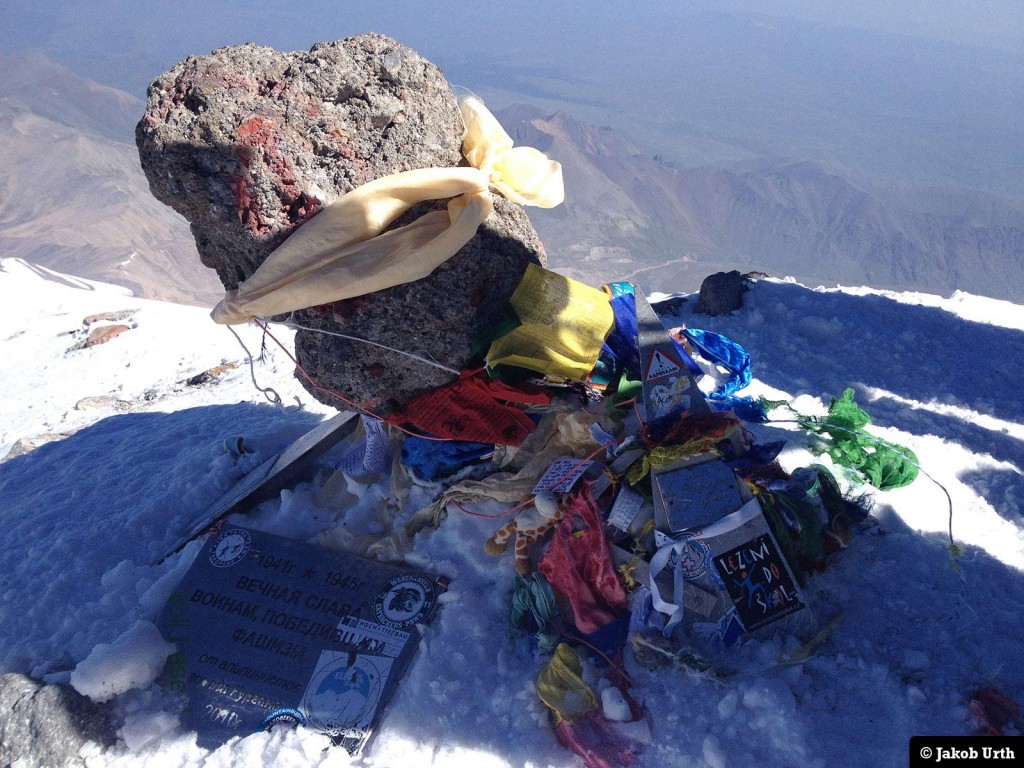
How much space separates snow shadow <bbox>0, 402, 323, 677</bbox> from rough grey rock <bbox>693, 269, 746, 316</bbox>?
→ 3297 mm

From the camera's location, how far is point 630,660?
2201 mm

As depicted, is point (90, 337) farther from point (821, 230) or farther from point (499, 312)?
point (821, 230)

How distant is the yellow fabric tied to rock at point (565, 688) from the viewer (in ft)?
6.81

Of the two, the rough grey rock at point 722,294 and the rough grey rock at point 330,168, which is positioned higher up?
the rough grey rock at point 330,168

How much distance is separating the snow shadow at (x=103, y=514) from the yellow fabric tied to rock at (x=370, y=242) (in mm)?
1513

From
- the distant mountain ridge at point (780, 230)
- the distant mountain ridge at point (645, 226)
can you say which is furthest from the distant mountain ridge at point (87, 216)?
the distant mountain ridge at point (780, 230)

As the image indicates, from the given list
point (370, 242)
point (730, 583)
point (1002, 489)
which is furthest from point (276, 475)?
point (1002, 489)

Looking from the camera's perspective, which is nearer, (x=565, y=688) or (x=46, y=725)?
(x=565, y=688)

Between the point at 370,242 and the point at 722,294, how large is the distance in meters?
3.77

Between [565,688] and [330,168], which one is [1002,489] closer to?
[565,688]

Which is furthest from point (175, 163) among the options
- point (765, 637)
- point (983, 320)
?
point (983, 320)

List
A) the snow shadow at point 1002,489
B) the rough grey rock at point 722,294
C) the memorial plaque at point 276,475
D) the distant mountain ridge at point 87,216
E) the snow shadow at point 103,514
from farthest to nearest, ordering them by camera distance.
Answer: the distant mountain ridge at point 87,216 → the rough grey rock at point 722,294 → the memorial plaque at point 276,475 → the snow shadow at point 1002,489 → the snow shadow at point 103,514

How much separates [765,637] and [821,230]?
187ft

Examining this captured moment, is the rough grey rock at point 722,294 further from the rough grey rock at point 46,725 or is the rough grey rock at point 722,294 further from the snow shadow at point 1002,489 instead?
the rough grey rock at point 46,725
